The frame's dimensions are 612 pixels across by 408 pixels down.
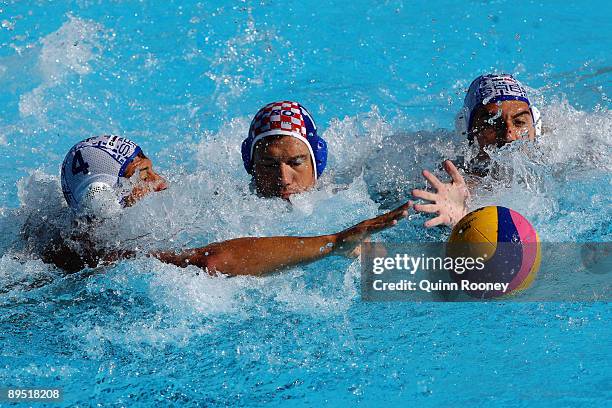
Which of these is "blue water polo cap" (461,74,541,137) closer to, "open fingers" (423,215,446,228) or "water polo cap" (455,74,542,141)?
"water polo cap" (455,74,542,141)

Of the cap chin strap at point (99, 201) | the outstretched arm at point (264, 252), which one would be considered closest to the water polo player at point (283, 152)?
the outstretched arm at point (264, 252)

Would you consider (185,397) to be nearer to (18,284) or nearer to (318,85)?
(18,284)

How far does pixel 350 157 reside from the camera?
539 cm

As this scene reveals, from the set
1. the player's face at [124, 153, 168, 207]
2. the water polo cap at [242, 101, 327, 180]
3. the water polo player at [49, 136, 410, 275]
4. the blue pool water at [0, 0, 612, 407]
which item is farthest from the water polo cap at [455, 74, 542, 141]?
the player's face at [124, 153, 168, 207]

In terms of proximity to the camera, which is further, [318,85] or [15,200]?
[318,85]

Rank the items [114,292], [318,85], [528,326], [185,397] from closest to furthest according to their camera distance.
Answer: [185,397] < [528,326] < [114,292] < [318,85]

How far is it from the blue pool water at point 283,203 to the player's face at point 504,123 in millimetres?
152

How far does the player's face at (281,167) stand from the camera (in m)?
4.46

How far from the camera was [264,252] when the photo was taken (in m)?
3.75

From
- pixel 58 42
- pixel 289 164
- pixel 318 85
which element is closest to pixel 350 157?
pixel 289 164

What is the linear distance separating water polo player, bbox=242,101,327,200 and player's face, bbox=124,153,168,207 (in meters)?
0.56

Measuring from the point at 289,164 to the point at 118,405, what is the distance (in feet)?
5.46

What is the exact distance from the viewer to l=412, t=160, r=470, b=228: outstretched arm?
143 inches

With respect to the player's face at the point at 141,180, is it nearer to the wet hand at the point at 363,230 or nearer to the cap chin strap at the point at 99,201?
the cap chin strap at the point at 99,201
